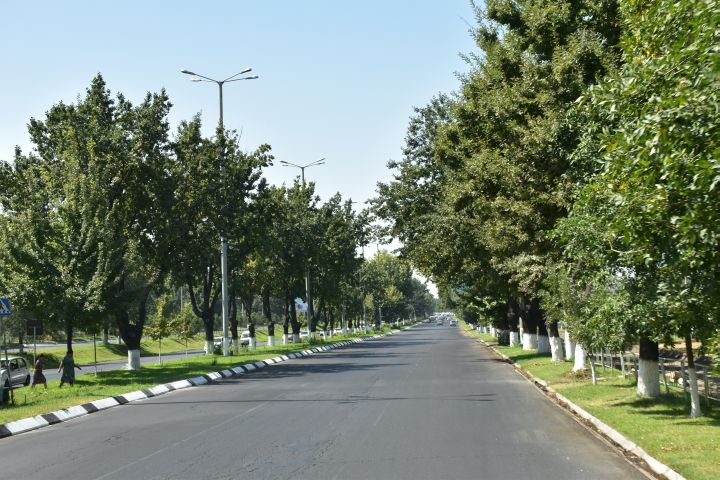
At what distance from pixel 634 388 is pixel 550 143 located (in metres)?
6.54

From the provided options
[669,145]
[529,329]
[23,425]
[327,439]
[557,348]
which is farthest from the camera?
[529,329]

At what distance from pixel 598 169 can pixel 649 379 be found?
6720 millimetres

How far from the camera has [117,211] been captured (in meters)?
34.6

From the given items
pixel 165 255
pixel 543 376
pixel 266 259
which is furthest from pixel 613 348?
pixel 266 259

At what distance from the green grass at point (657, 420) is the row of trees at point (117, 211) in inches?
628

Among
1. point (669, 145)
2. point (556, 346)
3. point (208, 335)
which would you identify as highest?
point (669, 145)

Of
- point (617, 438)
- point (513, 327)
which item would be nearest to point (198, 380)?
point (617, 438)

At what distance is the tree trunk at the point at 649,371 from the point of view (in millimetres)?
17703

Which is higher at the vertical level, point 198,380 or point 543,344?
point 543,344

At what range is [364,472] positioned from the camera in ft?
33.4

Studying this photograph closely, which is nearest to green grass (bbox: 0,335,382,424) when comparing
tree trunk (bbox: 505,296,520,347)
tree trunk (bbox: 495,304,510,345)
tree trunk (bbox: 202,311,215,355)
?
tree trunk (bbox: 202,311,215,355)

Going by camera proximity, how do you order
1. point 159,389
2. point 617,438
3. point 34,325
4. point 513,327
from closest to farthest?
point 617,438 → point 159,389 → point 34,325 → point 513,327

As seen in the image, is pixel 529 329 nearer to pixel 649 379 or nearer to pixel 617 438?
pixel 649 379

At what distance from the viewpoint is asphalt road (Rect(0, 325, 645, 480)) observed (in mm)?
10500
